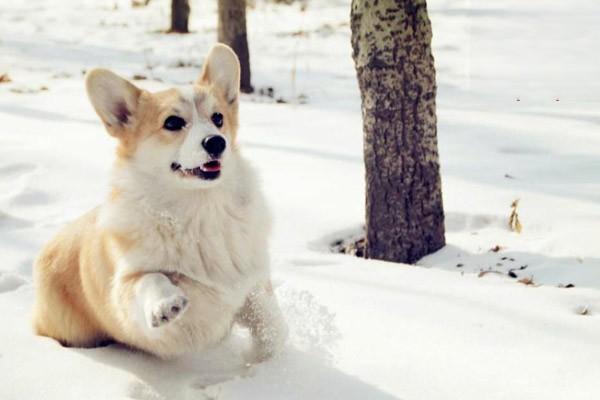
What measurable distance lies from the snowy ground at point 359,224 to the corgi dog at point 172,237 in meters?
0.15

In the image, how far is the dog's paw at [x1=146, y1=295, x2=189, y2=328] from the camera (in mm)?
2264

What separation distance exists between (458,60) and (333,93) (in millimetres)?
2033

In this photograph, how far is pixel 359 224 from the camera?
4.25 meters

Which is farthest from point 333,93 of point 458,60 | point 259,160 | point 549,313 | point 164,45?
point 549,313

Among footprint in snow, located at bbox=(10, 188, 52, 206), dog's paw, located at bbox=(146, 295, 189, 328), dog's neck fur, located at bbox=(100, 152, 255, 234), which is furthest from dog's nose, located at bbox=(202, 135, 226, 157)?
footprint in snow, located at bbox=(10, 188, 52, 206)

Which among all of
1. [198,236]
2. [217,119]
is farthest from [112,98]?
[198,236]

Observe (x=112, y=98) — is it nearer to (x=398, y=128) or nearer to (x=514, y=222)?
(x=398, y=128)

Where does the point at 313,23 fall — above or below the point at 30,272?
above

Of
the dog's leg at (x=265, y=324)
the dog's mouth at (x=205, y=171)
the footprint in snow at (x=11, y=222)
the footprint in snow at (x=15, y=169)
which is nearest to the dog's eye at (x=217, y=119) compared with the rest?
the dog's mouth at (x=205, y=171)

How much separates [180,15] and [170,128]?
9601 millimetres

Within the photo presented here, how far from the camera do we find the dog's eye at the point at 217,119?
274 centimetres

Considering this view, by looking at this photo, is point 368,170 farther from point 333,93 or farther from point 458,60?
point 458,60

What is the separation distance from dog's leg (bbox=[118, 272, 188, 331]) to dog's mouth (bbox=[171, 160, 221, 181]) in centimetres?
35

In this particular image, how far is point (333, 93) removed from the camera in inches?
306
